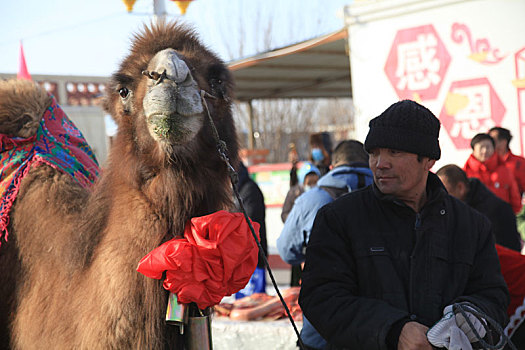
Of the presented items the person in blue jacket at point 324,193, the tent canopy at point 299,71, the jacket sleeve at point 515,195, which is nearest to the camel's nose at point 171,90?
the person in blue jacket at point 324,193

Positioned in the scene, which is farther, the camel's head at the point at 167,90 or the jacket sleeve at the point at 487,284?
the jacket sleeve at the point at 487,284

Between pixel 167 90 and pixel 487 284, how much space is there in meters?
1.42

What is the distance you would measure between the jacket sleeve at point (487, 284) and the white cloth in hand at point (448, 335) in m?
0.20

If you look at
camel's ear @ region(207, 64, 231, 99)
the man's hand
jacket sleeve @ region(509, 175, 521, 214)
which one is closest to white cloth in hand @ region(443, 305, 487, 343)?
the man's hand

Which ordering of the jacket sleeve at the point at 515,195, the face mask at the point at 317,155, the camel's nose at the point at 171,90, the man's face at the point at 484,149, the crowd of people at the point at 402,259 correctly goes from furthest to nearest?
the face mask at the point at 317,155
the jacket sleeve at the point at 515,195
the man's face at the point at 484,149
the crowd of people at the point at 402,259
the camel's nose at the point at 171,90

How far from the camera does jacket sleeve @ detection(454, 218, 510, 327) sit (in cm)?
229

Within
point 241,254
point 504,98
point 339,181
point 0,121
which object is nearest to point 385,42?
point 504,98

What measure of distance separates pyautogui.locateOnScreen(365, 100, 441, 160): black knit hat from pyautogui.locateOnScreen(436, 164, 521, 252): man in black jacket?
2.26 m

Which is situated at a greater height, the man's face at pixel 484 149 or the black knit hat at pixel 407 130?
the black knit hat at pixel 407 130

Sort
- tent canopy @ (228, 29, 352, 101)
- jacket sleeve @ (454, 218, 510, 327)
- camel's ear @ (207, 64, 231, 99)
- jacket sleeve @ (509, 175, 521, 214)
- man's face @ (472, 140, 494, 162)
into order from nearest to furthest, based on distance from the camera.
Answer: jacket sleeve @ (454, 218, 510, 327) < camel's ear @ (207, 64, 231, 99) < man's face @ (472, 140, 494, 162) < jacket sleeve @ (509, 175, 521, 214) < tent canopy @ (228, 29, 352, 101)

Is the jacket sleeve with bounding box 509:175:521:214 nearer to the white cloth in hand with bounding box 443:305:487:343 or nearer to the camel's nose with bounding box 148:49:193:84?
the white cloth in hand with bounding box 443:305:487:343

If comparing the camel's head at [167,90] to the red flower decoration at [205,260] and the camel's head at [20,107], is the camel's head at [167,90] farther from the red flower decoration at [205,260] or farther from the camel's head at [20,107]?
the camel's head at [20,107]

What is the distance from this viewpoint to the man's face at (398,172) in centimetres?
236

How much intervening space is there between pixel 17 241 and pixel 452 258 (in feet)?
6.17
